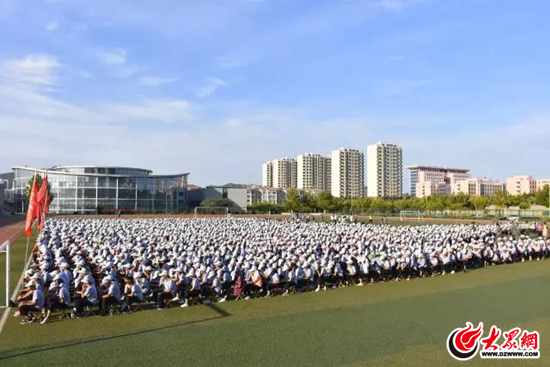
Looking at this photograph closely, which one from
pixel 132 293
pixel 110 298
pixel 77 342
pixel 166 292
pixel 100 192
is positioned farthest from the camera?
pixel 100 192

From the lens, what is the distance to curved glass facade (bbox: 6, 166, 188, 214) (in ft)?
281

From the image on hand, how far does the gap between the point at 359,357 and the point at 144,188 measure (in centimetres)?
8362

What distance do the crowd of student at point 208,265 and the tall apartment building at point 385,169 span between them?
154 m

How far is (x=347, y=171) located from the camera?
181375 millimetres

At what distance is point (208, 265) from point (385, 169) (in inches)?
6779

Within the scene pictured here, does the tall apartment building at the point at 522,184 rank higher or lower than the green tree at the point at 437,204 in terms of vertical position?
higher

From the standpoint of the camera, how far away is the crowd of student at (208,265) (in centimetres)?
1375

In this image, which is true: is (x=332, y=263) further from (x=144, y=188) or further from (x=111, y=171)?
Result: (x=111, y=171)

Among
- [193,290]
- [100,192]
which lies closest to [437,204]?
[100,192]

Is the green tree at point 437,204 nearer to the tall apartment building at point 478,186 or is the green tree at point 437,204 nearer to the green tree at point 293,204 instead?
the green tree at point 293,204

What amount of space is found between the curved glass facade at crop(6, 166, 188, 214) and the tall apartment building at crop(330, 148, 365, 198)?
96.5m

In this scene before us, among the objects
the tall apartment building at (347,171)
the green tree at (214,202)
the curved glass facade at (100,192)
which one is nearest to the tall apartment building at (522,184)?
the tall apartment building at (347,171)

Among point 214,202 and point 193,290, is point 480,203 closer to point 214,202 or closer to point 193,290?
point 214,202

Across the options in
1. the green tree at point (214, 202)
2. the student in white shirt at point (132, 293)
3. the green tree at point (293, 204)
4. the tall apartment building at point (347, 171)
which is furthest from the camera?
the tall apartment building at point (347, 171)
